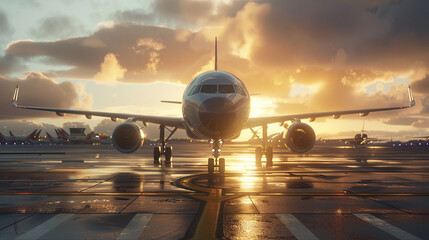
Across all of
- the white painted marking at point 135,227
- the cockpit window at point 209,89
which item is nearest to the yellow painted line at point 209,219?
the white painted marking at point 135,227

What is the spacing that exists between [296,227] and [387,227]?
155 cm

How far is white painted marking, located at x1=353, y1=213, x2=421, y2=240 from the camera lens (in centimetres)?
555

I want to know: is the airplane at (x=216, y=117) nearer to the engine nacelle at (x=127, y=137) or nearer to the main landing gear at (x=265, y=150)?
the engine nacelle at (x=127, y=137)

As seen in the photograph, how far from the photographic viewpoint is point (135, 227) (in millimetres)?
6102

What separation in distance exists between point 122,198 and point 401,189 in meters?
8.18

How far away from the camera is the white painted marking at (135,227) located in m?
5.55

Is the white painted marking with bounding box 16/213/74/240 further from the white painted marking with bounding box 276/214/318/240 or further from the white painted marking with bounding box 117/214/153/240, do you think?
the white painted marking with bounding box 276/214/318/240

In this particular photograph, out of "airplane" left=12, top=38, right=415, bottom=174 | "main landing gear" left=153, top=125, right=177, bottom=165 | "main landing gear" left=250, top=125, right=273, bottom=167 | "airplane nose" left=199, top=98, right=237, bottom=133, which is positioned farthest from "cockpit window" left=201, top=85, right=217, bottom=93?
"main landing gear" left=153, top=125, right=177, bottom=165

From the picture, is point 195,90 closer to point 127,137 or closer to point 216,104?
point 216,104

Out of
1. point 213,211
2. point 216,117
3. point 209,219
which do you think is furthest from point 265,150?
point 209,219

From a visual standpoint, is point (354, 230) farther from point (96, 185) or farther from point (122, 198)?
point (96, 185)

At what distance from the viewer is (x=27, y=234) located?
5.63 meters

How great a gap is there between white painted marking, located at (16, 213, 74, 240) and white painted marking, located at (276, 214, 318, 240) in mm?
3956

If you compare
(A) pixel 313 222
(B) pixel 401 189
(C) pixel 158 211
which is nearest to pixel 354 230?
(A) pixel 313 222
